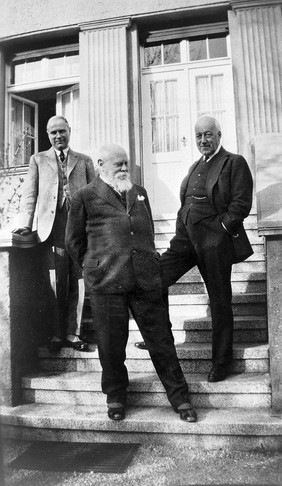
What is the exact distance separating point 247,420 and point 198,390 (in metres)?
0.42

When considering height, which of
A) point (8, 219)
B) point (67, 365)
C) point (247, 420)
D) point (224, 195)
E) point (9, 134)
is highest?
point (9, 134)

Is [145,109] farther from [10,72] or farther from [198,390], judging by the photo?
[198,390]

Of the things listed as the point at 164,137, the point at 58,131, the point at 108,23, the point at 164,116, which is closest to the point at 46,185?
the point at 58,131

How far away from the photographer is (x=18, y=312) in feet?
11.4

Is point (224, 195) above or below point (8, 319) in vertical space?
above

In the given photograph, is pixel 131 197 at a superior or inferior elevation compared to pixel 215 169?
inferior

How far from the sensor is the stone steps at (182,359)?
10.9 feet

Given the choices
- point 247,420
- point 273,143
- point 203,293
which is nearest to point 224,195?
point 203,293

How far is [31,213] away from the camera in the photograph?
3766 millimetres

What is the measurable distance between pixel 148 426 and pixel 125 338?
0.61 meters

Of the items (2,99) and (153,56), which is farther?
(2,99)

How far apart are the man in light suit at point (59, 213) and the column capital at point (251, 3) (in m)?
4.02

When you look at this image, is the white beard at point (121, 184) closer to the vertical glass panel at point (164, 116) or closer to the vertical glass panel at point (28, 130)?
the vertical glass panel at point (164, 116)

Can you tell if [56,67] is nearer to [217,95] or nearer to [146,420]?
[217,95]
